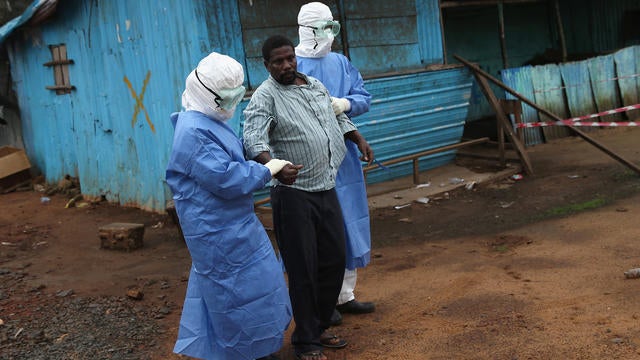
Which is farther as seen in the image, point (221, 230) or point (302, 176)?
point (302, 176)

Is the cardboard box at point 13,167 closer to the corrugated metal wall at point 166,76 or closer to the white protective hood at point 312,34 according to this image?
the corrugated metal wall at point 166,76

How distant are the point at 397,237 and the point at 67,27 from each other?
606cm

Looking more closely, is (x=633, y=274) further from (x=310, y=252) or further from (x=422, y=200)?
(x=422, y=200)

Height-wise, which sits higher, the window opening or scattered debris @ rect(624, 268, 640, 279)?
the window opening

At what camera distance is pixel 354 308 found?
454cm

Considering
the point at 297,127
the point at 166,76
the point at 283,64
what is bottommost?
the point at 297,127

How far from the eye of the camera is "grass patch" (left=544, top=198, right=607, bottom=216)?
6.77 meters

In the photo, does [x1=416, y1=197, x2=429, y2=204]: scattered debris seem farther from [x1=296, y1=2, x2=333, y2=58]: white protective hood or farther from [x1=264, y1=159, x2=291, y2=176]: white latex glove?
[x1=264, y1=159, x2=291, y2=176]: white latex glove

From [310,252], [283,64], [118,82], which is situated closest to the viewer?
[283,64]

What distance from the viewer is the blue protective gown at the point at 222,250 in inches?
125

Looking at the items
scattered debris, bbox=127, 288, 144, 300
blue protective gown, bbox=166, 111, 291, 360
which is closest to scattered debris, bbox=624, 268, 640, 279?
blue protective gown, bbox=166, 111, 291, 360

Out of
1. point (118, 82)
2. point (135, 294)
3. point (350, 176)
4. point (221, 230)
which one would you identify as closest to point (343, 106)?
point (350, 176)

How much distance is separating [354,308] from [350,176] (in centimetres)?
87

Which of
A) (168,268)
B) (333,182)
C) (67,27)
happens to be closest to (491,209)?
(168,268)
